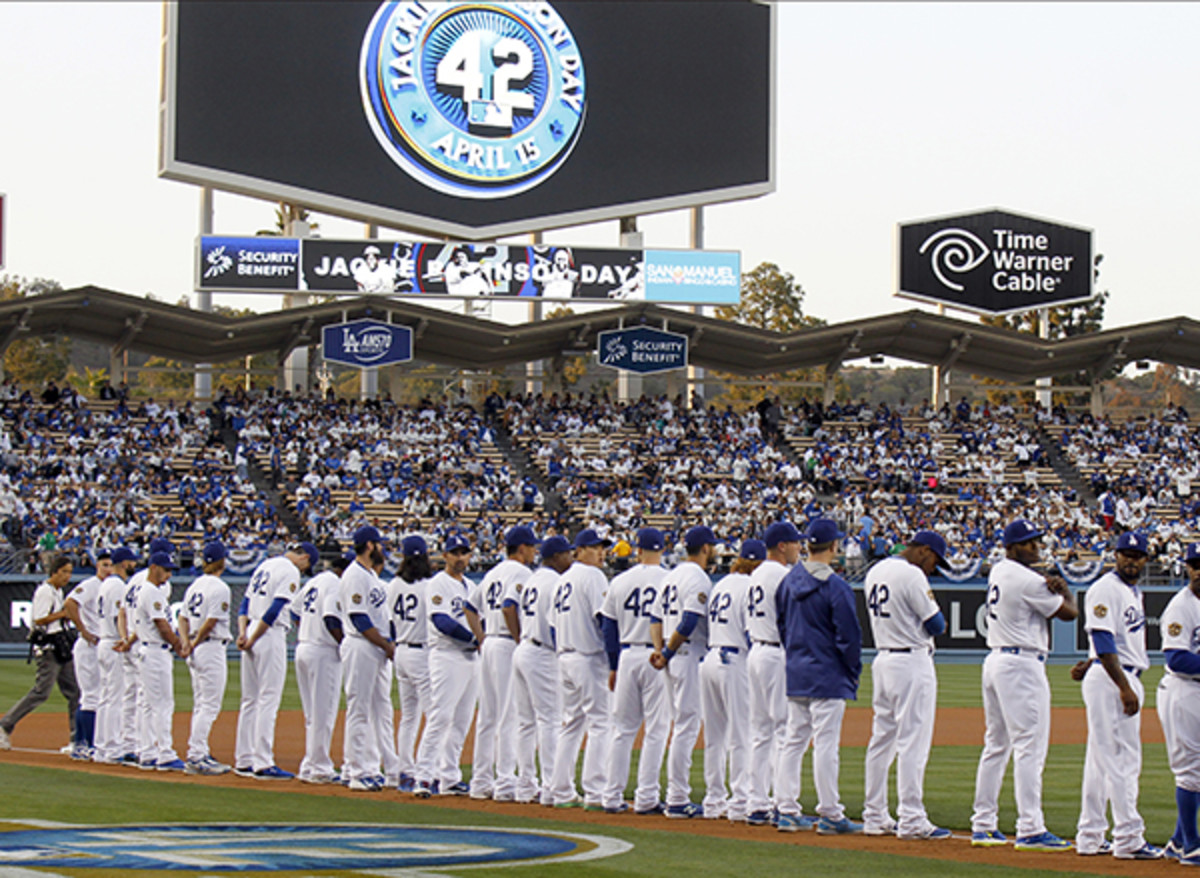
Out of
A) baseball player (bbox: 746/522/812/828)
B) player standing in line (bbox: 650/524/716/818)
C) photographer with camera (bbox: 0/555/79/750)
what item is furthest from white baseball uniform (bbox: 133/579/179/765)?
baseball player (bbox: 746/522/812/828)

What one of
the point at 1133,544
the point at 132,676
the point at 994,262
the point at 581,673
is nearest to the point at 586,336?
the point at 994,262

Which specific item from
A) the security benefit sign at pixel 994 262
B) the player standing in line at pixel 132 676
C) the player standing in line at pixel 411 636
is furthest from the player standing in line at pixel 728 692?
the security benefit sign at pixel 994 262

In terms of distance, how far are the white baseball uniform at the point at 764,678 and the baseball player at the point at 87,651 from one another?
710 centimetres

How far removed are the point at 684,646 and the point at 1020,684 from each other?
8.77 feet

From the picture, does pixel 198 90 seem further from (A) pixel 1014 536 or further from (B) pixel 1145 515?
(A) pixel 1014 536

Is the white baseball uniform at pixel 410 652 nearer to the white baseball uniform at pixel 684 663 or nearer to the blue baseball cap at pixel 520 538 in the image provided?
the blue baseball cap at pixel 520 538

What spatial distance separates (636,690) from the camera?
11.5 metres

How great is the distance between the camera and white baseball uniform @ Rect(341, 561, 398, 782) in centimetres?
1278

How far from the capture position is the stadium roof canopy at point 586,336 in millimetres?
37656

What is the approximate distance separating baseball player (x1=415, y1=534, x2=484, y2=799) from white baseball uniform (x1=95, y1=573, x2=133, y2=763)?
3785mm

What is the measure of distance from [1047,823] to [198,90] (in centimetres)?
3151

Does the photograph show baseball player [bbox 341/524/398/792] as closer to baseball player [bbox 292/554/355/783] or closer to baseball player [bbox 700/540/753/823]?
baseball player [bbox 292/554/355/783]

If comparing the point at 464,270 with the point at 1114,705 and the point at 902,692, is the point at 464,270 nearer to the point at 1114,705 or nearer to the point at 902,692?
the point at 902,692

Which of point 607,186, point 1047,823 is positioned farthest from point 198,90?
point 1047,823
